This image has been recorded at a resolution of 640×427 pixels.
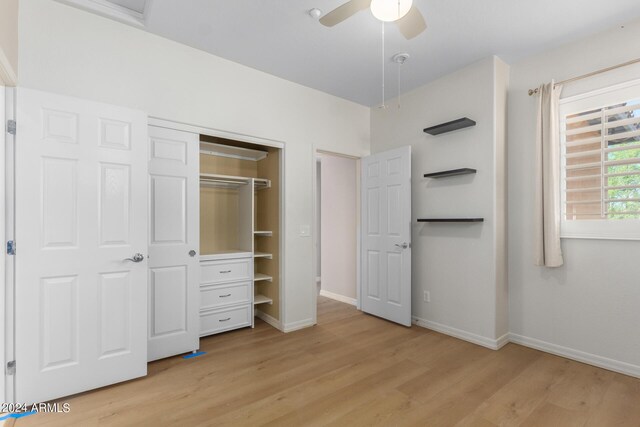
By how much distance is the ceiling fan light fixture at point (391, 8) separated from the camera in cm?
165

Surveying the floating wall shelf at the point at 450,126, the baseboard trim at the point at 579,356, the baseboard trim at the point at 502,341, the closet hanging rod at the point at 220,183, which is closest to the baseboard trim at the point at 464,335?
the baseboard trim at the point at 502,341

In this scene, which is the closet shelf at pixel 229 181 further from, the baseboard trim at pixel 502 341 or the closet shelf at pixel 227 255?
the baseboard trim at pixel 502 341

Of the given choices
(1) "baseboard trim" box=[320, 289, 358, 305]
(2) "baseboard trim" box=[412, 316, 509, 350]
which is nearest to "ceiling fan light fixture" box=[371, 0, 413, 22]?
(2) "baseboard trim" box=[412, 316, 509, 350]

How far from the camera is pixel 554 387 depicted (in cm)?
228

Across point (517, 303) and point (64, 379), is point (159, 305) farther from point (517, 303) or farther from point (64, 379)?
point (517, 303)

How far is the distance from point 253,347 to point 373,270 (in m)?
1.79

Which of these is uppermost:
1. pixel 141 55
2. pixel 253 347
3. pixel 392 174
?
pixel 141 55

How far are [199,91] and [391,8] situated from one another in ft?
6.53

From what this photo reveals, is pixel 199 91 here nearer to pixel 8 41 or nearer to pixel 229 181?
pixel 229 181

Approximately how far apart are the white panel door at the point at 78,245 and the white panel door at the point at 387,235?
261cm

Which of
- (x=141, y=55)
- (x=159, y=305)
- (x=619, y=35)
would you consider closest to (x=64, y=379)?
(x=159, y=305)

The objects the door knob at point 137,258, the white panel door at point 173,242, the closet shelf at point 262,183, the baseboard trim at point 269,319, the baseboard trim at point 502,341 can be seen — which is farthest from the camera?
the closet shelf at point 262,183

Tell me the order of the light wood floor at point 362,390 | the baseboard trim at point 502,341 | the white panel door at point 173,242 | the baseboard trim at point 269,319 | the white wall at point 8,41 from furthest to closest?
the baseboard trim at point 269,319 → the baseboard trim at point 502,341 → the white panel door at point 173,242 → the light wood floor at point 362,390 → the white wall at point 8,41

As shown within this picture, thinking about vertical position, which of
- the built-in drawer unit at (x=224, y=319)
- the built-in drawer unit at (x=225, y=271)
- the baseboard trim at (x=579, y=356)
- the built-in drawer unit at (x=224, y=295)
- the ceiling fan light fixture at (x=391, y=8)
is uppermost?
the ceiling fan light fixture at (x=391, y=8)
